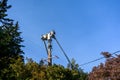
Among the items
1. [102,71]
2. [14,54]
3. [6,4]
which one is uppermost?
[6,4]

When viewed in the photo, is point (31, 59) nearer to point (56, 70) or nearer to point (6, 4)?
point (56, 70)

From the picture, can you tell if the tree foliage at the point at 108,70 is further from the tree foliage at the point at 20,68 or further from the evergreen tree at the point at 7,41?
the evergreen tree at the point at 7,41

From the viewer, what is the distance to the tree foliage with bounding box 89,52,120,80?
2494 cm

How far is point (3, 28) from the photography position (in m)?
44.1

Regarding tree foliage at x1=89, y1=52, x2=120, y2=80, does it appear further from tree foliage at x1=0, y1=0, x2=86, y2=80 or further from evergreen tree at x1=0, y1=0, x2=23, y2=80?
evergreen tree at x1=0, y1=0, x2=23, y2=80

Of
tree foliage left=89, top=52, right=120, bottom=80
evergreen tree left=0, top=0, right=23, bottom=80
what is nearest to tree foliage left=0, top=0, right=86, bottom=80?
evergreen tree left=0, top=0, right=23, bottom=80

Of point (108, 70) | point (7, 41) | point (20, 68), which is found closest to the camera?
point (108, 70)

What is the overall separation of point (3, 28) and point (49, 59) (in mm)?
15063

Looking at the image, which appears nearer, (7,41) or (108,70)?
(108,70)

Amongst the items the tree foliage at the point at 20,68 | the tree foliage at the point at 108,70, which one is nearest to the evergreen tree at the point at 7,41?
the tree foliage at the point at 20,68

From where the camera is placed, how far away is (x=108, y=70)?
25.4 m

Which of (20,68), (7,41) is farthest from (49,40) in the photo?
(7,41)

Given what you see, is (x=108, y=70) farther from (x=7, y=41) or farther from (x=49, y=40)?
(x=7, y=41)

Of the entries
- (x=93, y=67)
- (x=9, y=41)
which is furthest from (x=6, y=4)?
(x=93, y=67)
